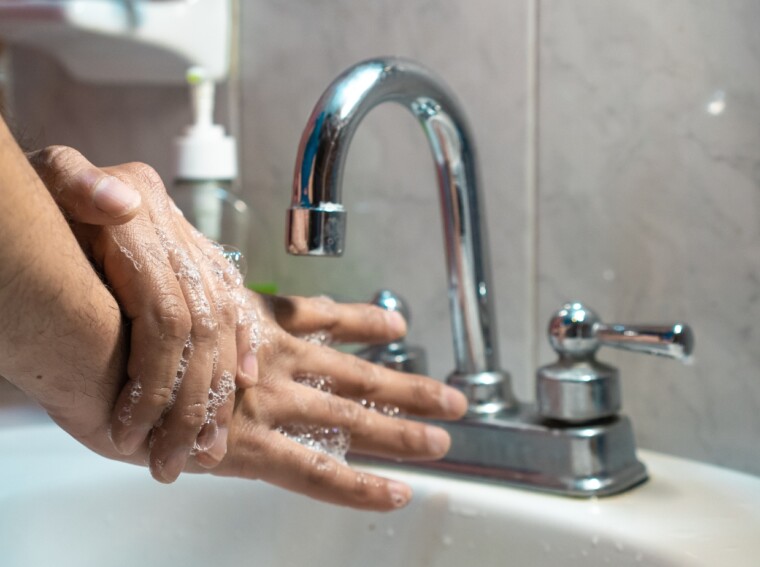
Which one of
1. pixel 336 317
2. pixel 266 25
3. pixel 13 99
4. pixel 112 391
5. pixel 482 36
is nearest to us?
pixel 112 391

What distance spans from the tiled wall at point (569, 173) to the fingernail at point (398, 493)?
19 centimetres

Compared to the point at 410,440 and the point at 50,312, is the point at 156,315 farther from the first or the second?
the point at 410,440

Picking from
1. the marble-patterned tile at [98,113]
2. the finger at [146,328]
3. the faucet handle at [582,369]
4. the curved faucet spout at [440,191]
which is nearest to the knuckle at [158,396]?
the finger at [146,328]

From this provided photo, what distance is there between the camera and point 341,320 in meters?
0.60

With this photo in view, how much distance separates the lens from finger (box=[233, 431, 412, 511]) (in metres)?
0.54

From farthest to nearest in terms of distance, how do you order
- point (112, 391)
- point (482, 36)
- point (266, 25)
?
point (266, 25), point (482, 36), point (112, 391)

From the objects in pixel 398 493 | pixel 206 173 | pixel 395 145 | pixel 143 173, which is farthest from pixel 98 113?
pixel 398 493

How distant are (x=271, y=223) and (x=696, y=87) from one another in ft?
1.21

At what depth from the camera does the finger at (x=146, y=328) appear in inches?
17.7

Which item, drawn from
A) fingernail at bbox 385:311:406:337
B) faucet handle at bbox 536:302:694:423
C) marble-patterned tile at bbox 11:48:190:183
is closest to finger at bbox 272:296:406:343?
fingernail at bbox 385:311:406:337

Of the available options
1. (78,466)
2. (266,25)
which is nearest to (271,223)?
(266,25)

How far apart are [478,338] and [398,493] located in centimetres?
12

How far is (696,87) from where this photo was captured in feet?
2.02

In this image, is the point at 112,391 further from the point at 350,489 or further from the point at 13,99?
the point at 13,99
